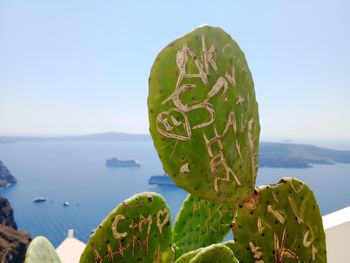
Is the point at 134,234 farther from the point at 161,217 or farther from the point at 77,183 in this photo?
the point at 77,183

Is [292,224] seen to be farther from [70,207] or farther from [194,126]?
[70,207]

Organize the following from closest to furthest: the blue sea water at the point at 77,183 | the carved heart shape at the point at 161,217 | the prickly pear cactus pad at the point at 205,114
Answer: the prickly pear cactus pad at the point at 205,114, the carved heart shape at the point at 161,217, the blue sea water at the point at 77,183

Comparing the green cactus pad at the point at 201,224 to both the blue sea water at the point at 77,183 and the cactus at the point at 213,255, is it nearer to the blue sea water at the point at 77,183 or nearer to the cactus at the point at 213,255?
the cactus at the point at 213,255

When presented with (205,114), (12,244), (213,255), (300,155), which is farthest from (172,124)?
(300,155)

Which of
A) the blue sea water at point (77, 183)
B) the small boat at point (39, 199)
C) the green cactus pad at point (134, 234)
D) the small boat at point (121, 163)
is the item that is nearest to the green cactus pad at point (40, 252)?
the green cactus pad at point (134, 234)

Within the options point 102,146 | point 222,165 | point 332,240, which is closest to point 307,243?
point 222,165

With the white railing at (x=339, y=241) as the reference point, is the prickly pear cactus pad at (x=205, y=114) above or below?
above

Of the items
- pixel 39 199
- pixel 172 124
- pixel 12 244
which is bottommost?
pixel 39 199

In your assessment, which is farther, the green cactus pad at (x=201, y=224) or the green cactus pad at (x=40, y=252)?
the green cactus pad at (x=201, y=224)
